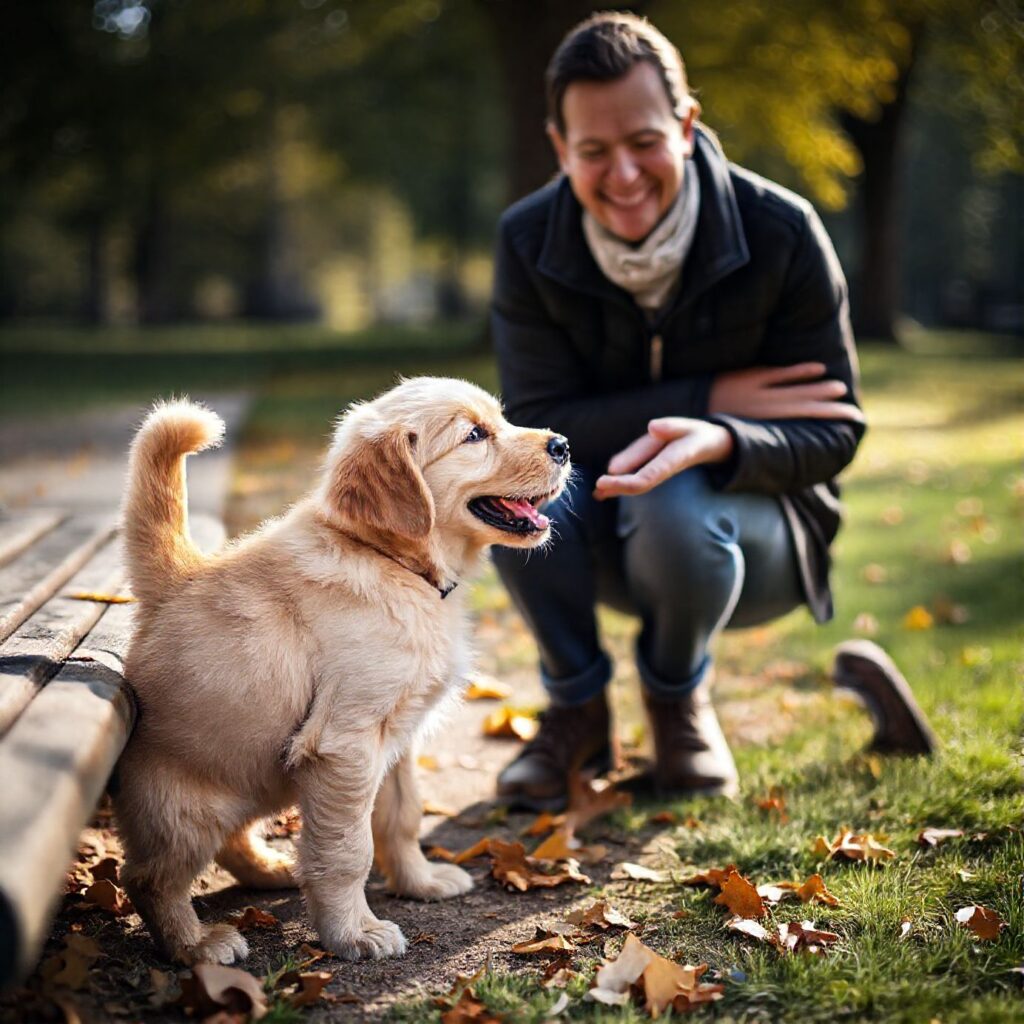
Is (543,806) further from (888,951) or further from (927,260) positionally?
(927,260)

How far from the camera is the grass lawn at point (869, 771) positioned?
2424 mm

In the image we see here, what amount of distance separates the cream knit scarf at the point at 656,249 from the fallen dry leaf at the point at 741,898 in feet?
6.34

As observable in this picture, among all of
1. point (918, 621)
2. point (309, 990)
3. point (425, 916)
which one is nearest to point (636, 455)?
point (425, 916)

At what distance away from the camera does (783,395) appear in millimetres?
3871

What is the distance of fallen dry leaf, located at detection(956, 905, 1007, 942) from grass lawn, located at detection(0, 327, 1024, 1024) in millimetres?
27

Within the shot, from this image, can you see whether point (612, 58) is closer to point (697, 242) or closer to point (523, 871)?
point (697, 242)

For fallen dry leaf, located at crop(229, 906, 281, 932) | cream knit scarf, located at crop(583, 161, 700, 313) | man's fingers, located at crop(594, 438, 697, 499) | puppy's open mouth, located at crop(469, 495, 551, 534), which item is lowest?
fallen dry leaf, located at crop(229, 906, 281, 932)

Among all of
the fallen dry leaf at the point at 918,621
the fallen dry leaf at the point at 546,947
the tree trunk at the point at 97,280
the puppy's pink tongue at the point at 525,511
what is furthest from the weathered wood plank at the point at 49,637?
the tree trunk at the point at 97,280

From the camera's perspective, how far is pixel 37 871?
5.43 ft

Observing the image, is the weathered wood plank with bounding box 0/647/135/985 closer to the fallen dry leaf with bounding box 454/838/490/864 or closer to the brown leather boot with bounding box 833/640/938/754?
the fallen dry leaf with bounding box 454/838/490/864

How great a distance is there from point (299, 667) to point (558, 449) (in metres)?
1.01

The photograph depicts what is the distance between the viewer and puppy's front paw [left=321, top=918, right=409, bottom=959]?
268 cm

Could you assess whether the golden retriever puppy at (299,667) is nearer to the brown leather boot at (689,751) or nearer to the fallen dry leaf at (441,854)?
the fallen dry leaf at (441,854)

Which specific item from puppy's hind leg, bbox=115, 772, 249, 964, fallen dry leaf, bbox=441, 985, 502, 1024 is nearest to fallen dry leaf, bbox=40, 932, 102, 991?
puppy's hind leg, bbox=115, 772, 249, 964
